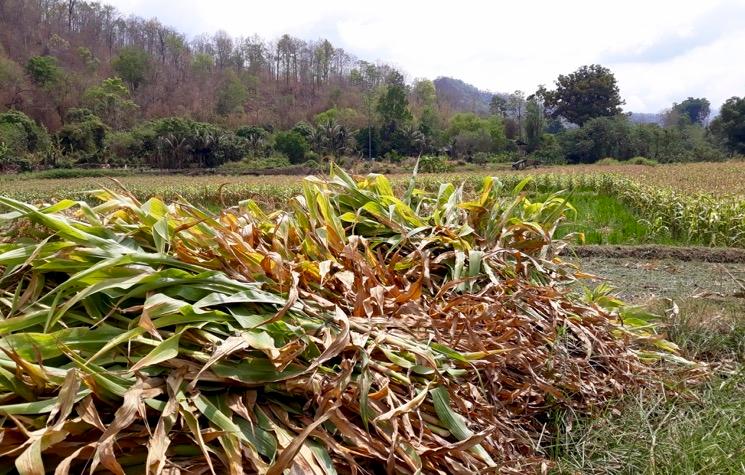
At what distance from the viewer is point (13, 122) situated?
43.2 meters

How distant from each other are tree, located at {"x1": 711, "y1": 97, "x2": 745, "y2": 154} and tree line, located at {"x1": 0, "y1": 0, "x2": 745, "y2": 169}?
0.38 feet

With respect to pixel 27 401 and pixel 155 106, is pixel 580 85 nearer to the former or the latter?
pixel 155 106

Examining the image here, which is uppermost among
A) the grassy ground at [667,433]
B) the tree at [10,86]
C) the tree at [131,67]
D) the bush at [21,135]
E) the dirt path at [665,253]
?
the tree at [131,67]

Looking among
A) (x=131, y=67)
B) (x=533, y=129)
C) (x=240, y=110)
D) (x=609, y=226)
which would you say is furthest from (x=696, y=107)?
(x=609, y=226)

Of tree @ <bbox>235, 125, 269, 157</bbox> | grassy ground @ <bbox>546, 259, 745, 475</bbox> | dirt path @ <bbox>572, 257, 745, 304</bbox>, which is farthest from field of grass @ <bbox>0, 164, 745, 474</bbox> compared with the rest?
tree @ <bbox>235, 125, 269, 157</bbox>

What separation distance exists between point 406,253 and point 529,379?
0.53m

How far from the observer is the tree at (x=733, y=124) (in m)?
Result: 42.8

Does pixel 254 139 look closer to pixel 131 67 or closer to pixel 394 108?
pixel 394 108

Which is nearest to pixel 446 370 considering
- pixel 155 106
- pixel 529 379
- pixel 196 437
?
pixel 529 379

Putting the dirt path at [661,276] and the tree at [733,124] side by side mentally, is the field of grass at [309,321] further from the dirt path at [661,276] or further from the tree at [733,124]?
the tree at [733,124]

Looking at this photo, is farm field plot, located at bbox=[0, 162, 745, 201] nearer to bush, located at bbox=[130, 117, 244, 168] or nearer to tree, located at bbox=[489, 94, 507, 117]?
bush, located at bbox=[130, 117, 244, 168]

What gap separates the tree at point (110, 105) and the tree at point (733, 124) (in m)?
55.6

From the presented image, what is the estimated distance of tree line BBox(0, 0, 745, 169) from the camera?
4541cm

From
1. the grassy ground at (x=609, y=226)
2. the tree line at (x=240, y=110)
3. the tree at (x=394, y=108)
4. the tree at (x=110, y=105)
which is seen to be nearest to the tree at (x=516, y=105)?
the tree line at (x=240, y=110)
